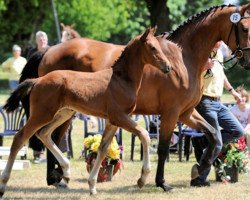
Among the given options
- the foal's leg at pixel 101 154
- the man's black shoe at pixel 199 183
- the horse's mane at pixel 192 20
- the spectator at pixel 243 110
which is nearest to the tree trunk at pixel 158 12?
the spectator at pixel 243 110

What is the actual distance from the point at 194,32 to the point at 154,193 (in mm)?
2139

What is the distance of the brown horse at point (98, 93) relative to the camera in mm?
7512

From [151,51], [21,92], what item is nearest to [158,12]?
[151,51]

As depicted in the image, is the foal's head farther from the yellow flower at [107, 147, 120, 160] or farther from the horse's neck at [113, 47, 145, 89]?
the yellow flower at [107, 147, 120, 160]

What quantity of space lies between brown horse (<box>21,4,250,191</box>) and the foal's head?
670 mm

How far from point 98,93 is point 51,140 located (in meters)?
1.00

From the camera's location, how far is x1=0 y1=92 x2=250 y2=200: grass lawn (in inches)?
316

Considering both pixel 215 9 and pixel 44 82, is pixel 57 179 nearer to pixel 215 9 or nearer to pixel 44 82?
pixel 44 82

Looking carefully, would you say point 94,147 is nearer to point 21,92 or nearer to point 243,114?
point 21,92

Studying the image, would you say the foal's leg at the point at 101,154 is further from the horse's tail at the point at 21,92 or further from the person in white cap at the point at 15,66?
the person in white cap at the point at 15,66

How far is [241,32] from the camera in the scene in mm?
8281

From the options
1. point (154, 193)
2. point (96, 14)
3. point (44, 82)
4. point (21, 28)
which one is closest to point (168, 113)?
point (154, 193)

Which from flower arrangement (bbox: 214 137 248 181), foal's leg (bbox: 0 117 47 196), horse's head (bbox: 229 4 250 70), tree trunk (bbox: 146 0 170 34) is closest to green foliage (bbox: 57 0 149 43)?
tree trunk (bbox: 146 0 170 34)

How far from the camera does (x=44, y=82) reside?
7.65 metres
